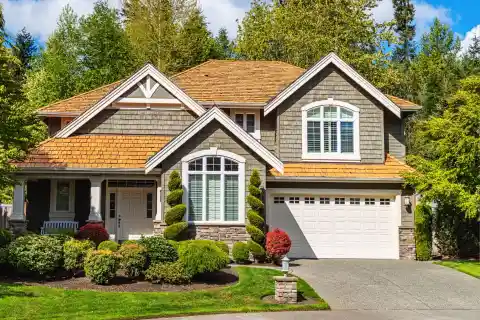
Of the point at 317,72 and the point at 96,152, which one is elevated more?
the point at 317,72

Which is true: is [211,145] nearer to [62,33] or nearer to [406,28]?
[62,33]

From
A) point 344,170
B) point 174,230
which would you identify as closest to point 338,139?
point 344,170

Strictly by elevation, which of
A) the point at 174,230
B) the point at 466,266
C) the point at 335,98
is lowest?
the point at 466,266

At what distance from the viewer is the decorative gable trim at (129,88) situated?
19891 millimetres

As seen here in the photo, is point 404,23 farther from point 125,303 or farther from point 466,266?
point 125,303

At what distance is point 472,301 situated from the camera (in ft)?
41.5

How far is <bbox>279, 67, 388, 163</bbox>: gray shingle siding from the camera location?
66.1ft

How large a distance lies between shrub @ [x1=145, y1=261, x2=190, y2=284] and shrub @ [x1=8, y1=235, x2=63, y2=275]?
7.80 feet

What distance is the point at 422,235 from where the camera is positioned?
1909cm

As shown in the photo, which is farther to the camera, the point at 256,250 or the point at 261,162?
the point at 261,162

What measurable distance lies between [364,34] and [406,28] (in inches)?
772

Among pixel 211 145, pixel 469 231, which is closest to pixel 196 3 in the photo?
pixel 211 145

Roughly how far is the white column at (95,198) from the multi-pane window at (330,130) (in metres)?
7.69

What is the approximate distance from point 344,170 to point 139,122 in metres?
7.95
